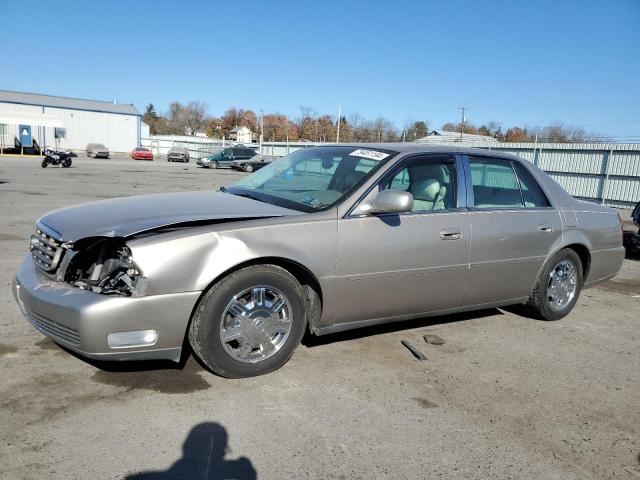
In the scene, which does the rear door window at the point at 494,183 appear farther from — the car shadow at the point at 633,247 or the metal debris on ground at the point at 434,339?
the car shadow at the point at 633,247

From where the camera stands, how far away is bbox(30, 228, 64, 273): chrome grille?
3.30 metres

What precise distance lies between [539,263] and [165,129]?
117 metres

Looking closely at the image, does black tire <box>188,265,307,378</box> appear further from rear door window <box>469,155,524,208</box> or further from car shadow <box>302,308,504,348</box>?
rear door window <box>469,155,524,208</box>

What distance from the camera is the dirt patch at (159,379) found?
3311 mm

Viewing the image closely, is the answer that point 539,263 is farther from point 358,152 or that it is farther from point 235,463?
point 235,463

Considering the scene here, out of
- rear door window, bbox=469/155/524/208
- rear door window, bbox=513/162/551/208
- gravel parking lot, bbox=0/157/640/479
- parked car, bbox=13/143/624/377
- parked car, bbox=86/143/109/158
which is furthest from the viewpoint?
parked car, bbox=86/143/109/158

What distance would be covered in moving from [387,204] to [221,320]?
1.39m

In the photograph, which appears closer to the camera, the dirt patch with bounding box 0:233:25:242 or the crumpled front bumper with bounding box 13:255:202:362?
the crumpled front bumper with bounding box 13:255:202:362

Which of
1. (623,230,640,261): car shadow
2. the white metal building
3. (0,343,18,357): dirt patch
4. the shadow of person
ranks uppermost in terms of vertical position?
the white metal building

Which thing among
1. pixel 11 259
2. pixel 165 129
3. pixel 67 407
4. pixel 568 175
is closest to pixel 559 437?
pixel 67 407

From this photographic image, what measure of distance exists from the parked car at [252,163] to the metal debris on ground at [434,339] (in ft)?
109

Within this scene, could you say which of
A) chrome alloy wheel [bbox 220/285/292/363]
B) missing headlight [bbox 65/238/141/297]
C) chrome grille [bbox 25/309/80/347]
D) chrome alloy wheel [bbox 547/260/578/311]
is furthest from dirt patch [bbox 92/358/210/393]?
chrome alloy wheel [bbox 547/260/578/311]

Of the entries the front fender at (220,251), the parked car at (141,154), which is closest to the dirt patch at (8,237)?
the front fender at (220,251)

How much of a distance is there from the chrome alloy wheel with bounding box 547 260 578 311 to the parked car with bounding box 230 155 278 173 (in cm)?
3257
